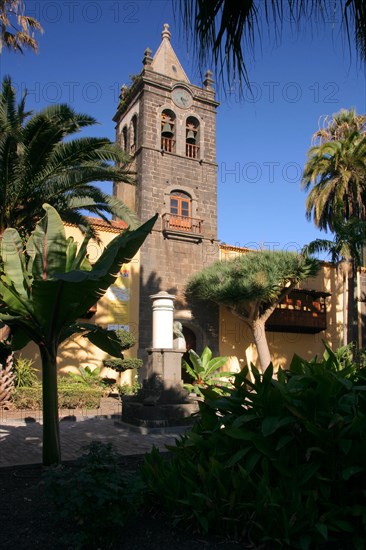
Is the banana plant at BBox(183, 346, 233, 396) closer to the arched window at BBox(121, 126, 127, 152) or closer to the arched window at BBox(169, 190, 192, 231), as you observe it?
the arched window at BBox(169, 190, 192, 231)

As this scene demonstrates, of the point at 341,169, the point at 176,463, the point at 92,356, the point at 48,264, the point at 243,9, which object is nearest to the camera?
the point at 243,9

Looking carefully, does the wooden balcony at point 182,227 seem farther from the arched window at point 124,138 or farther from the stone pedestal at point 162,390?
the stone pedestal at point 162,390

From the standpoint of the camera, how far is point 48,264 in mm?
6012

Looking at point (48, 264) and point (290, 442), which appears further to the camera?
point (48, 264)

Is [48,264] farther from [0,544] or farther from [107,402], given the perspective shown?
[107,402]

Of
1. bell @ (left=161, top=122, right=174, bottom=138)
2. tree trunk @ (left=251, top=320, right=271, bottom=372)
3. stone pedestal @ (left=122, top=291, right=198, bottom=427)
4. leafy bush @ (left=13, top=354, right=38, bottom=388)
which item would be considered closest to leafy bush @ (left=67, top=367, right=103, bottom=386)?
leafy bush @ (left=13, top=354, right=38, bottom=388)

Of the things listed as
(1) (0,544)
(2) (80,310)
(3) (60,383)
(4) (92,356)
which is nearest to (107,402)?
(3) (60,383)

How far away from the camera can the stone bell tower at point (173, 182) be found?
21.8 meters

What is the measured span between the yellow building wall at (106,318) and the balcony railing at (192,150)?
6.51m

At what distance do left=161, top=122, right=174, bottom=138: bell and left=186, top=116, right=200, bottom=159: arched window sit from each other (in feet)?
3.06

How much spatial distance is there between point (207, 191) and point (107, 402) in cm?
1263

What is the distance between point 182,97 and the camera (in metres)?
24.0

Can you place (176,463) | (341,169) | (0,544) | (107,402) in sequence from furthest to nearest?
(341,169) → (107,402) → (176,463) → (0,544)

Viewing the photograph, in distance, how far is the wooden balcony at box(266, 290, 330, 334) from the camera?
23375 millimetres
